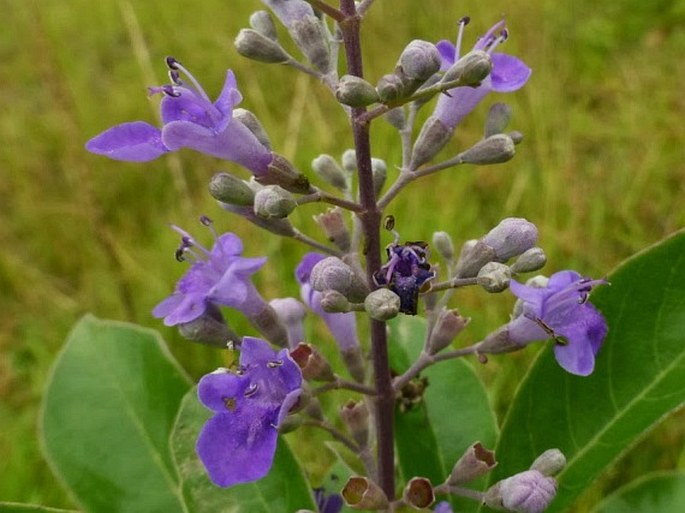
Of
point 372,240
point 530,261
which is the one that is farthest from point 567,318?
point 372,240

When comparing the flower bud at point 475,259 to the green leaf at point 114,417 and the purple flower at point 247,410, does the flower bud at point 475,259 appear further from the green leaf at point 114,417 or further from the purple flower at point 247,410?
the green leaf at point 114,417

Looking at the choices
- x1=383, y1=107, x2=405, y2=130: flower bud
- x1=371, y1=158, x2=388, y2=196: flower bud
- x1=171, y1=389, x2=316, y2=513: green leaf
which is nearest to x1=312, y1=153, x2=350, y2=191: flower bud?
x1=371, y1=158, x2=388, y2=196: flower bud

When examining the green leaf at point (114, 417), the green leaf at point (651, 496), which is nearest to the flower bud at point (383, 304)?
the green leaf at point (114, 417)

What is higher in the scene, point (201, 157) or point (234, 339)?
point (234, 339)

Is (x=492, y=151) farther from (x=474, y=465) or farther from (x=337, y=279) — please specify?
(x=474, y=465)

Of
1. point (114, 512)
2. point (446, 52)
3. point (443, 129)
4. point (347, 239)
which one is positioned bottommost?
point (114, 512)

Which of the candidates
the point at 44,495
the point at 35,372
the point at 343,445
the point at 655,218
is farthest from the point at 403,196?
the point at 343,445

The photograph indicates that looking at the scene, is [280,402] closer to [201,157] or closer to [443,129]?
[443,129]
